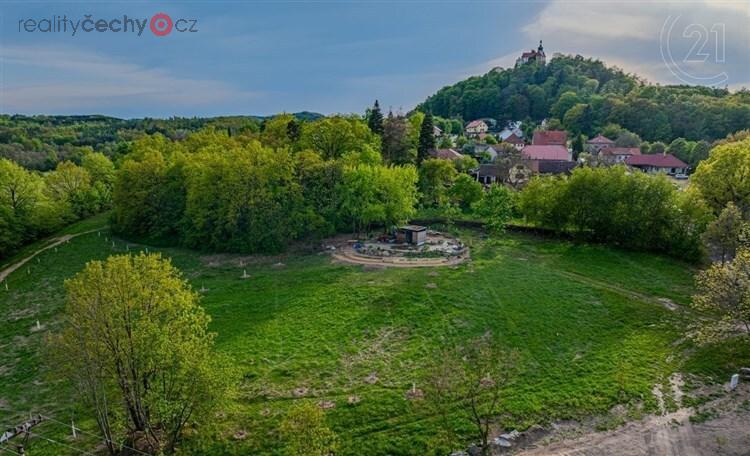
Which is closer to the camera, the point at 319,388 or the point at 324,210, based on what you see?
the point at 319,388

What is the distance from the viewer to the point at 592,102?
4242 inches

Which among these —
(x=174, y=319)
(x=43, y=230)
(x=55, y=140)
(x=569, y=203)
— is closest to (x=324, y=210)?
(x=569, y=203)

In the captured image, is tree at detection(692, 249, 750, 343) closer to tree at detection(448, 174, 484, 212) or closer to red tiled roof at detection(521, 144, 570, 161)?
tree at detection(448, 174, 484, 212)

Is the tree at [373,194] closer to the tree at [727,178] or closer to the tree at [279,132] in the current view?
the tree at [279,132]

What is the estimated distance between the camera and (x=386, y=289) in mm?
29219

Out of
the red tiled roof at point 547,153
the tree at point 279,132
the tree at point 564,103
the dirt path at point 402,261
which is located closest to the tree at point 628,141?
the red tiled roof at point 547,153

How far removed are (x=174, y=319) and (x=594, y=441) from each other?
16.5 meters

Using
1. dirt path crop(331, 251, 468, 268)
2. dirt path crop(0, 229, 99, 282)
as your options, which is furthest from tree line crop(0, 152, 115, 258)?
dirt path crop(331, 251, 468, 268)

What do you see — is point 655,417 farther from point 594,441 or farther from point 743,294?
point 743,294

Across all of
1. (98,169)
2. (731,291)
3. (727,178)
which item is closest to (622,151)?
(727,178)

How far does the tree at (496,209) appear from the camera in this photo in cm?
4128

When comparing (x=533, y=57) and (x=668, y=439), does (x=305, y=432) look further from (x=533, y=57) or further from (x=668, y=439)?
(x=533, y=57)

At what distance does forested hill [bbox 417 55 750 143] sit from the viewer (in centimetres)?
8719

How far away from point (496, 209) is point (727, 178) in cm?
1853
